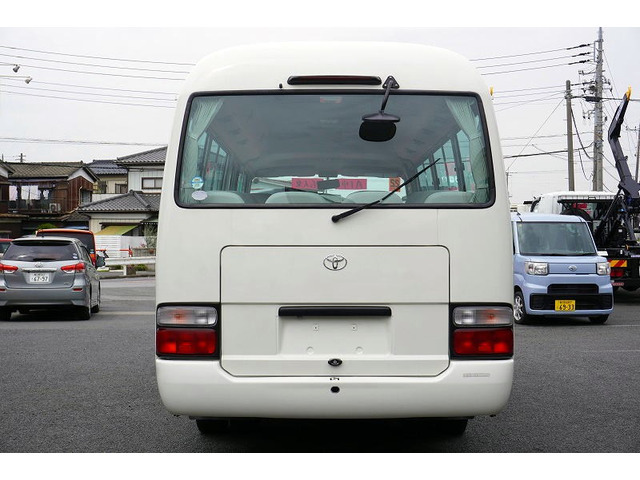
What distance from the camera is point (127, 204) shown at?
4441 centimetres

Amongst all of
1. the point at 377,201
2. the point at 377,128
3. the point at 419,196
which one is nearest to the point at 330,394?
the point at 377,201

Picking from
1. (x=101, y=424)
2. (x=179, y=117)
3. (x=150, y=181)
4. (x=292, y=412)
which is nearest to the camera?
(x=292, y=412)

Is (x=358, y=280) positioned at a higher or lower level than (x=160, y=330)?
higher

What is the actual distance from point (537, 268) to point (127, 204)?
118ft

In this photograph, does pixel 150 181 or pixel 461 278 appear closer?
pixel 461 278

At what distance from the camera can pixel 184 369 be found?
4000 millimetres

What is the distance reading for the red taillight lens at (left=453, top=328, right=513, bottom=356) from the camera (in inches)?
159

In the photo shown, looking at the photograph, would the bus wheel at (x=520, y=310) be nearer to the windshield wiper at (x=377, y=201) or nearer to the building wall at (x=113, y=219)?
the windshield wiper at (x=377, y=201)

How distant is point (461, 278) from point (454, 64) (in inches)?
49.9

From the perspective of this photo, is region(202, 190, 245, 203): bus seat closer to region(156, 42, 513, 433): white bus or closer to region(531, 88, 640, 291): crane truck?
region(156, 42, 513, 433): white bus

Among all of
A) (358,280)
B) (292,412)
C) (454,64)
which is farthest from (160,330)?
(454,64)

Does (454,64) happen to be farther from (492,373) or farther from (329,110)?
(492,373)

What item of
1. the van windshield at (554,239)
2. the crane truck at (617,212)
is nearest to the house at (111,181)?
the crane truck at (617,212)

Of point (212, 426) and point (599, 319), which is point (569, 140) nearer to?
point (599, 319)
